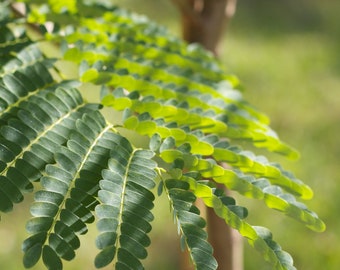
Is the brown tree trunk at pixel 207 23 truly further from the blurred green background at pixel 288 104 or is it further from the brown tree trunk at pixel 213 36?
the blurred green background at pixel 288 104

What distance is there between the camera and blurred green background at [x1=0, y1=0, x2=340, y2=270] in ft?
10.7

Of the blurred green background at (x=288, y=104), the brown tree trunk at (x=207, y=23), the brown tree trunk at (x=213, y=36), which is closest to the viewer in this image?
the brown tree trunk at (x=213, y=36)

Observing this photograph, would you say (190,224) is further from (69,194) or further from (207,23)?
(207,23)

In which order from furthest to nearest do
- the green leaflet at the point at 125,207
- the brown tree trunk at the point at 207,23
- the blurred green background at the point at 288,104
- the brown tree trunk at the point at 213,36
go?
1. the blurred green background at the point at 288,104
2. the brown tree trunk at the point at 207,23
3. the brown tree trunk at the point at 213,36
4. the green leaflet at the point at 125,207

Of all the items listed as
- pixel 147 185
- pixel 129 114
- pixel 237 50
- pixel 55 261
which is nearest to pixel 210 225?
pixel 129 114

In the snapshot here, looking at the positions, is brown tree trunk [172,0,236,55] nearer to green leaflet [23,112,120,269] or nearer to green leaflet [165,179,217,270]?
green leaflet [23,112,120,269]

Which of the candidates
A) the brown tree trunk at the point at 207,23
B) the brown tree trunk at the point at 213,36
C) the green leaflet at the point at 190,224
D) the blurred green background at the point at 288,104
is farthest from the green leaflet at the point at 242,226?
the blurred green background at the point at 288,104

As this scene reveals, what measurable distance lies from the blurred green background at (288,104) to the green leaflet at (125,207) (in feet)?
7.00

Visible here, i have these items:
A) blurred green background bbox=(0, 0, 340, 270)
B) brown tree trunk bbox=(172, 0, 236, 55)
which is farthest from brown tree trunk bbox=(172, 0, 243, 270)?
blurred green background bbox=(0, 0, 340, 270)

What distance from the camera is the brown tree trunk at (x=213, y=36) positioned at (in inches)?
82.2

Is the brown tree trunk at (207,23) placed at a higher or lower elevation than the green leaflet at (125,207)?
higher

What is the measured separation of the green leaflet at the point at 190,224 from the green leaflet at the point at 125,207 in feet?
0.13

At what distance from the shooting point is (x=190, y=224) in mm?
1013

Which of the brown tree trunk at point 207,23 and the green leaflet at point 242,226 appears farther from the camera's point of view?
the brown tree trunk at point 207,23
